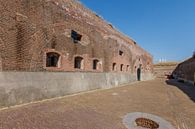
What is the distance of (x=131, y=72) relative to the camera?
71.1 ft

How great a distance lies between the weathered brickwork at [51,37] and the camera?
6821 millimetres

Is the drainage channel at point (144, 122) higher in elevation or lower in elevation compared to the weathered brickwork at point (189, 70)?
lower

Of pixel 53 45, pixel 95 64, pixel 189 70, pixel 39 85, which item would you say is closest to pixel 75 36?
pixel 53 45

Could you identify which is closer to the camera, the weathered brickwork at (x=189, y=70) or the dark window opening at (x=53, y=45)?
the dark window opening at (x=53, y=45)

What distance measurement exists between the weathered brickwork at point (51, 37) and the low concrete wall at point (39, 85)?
1.12 feet

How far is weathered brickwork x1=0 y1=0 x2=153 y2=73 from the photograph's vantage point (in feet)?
22.4

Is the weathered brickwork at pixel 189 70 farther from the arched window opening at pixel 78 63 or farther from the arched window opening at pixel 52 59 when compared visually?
the arched window opening at pixel 52 59

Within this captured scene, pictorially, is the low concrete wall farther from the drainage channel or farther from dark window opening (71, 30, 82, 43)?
the drainage channel

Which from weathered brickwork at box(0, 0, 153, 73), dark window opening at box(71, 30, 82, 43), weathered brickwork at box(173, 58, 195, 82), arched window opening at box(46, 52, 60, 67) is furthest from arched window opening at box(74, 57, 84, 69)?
weathered brickwork at box(173, 58, 195, 82)

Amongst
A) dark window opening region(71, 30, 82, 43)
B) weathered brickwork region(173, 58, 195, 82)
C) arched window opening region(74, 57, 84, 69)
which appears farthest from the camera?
weathered brickwork region(173, 58, 195, 82)

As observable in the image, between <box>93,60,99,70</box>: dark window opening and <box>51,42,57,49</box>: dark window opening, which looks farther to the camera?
<box>93,60,99,70</box>: dark window opening

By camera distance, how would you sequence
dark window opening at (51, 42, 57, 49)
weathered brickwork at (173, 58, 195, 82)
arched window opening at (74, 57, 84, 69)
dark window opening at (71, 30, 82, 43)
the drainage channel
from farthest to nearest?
weathered brickwork at (173, 58, 195, 82)
arched window opening at (74, 57, 84, 69)
dark window opening at (71, 30, 82, 43)
dark window opening at (51, 42, 57, 49)
the drainage channel

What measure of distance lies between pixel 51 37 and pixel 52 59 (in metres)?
1.27

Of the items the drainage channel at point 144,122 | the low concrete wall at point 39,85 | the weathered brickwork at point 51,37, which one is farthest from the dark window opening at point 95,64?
the drainage channel at point 144,122
